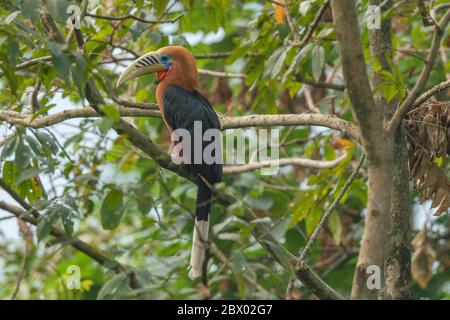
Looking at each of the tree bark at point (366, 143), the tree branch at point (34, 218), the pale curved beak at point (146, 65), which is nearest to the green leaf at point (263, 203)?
the pale curved beak at point (146, 65)

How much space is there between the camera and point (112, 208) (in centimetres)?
362

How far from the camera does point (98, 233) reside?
8.20 m

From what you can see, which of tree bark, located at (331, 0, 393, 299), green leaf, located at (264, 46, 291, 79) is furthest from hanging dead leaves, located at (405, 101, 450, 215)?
tree bark, located at (331, 0, 393, 299)

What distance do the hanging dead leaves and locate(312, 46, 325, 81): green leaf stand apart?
27.9 inches

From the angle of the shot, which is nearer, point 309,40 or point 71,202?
point 71,202

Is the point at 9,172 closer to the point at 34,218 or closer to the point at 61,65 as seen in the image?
the point at 34,218

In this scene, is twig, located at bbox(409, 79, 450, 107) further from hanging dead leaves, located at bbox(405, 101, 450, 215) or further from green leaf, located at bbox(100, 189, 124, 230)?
green leaf, located at bbox(100, 189, 124, 230)

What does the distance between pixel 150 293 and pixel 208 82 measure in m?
5.27

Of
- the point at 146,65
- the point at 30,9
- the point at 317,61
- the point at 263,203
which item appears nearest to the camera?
the point at 30,9

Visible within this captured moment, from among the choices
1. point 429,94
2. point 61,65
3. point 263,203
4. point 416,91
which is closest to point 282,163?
point 263,203

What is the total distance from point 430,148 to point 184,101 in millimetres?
1719

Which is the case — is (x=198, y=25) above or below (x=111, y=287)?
above

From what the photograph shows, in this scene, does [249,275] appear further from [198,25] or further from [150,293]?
[198,25]
